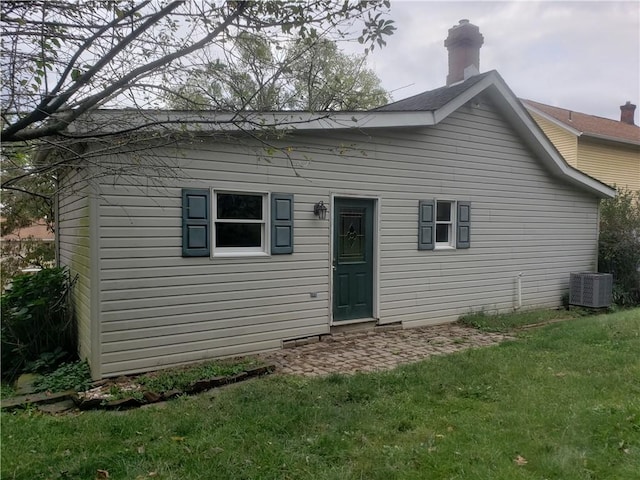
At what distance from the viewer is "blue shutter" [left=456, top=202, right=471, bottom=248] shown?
8.41 metres

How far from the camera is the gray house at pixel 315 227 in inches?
208

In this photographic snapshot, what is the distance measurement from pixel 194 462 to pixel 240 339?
2966 mm

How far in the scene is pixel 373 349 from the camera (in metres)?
6.43

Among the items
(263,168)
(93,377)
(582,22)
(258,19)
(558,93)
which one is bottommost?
(93,377)

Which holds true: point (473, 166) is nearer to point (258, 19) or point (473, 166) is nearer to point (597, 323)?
point (597, 323)

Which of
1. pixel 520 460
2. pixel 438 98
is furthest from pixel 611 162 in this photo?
pixel 520 460

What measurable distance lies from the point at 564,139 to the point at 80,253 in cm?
1717

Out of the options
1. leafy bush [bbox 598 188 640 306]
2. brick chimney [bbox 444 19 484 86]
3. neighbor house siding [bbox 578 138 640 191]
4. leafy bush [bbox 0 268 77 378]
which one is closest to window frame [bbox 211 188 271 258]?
leafy bush [bbox 0 268 77 378]

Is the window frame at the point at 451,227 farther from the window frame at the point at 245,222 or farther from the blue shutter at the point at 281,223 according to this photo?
the window frame at the point at 245,222

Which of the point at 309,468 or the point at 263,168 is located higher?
the point at 263,168

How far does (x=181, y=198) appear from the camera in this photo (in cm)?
561

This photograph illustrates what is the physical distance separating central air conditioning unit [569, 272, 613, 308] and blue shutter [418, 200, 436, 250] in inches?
163

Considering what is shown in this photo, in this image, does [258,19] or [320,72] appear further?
[320,72]

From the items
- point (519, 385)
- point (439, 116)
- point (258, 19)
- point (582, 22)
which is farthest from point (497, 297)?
point (258, 19)
